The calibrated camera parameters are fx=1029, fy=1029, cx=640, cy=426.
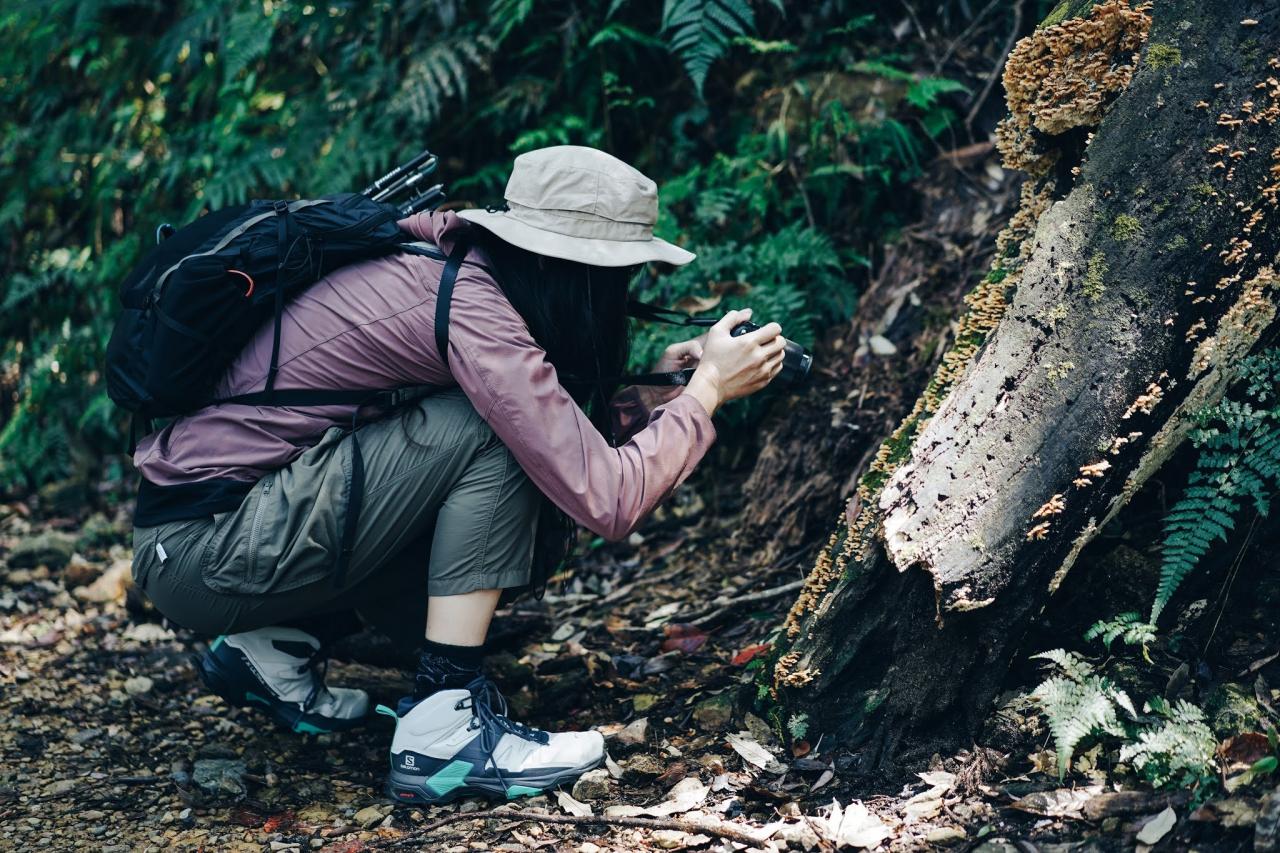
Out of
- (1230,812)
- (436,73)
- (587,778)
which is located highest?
(436,73)

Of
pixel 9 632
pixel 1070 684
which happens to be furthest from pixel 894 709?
pixel 9 632

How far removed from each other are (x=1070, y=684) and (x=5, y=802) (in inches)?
116

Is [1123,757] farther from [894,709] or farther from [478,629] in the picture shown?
[478,629]

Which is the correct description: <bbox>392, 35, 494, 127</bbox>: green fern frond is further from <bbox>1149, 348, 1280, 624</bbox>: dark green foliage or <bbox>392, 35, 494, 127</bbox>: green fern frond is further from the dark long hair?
<bbox>1149, 348, 1280, 624</bbox>: dark green foliage

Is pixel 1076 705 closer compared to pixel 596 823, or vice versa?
pixel 1076 705

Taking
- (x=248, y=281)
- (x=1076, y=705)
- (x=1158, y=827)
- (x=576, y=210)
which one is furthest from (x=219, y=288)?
(x=1158, y=827)

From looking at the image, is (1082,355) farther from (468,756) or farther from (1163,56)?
(468,756)

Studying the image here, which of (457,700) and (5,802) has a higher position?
(457,700)

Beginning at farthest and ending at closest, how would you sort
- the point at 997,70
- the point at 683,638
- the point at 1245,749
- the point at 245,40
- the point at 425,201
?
the point at 245,40 → the point at 997,70 → the point at 683,638 → the point at 425,201 → the point at 1245,749

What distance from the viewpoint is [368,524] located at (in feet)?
9.48

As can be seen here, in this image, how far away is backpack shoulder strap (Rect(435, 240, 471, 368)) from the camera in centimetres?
270

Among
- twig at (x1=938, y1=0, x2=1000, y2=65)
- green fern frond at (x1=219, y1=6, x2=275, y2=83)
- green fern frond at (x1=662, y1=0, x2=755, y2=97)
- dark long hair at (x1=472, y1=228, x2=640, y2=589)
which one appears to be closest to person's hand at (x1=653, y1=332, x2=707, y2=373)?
dark long hair at (x1=472, y1=228, x2=640, y2=589)

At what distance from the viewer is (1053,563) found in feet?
8.19

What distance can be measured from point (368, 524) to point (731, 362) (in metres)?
1.11
